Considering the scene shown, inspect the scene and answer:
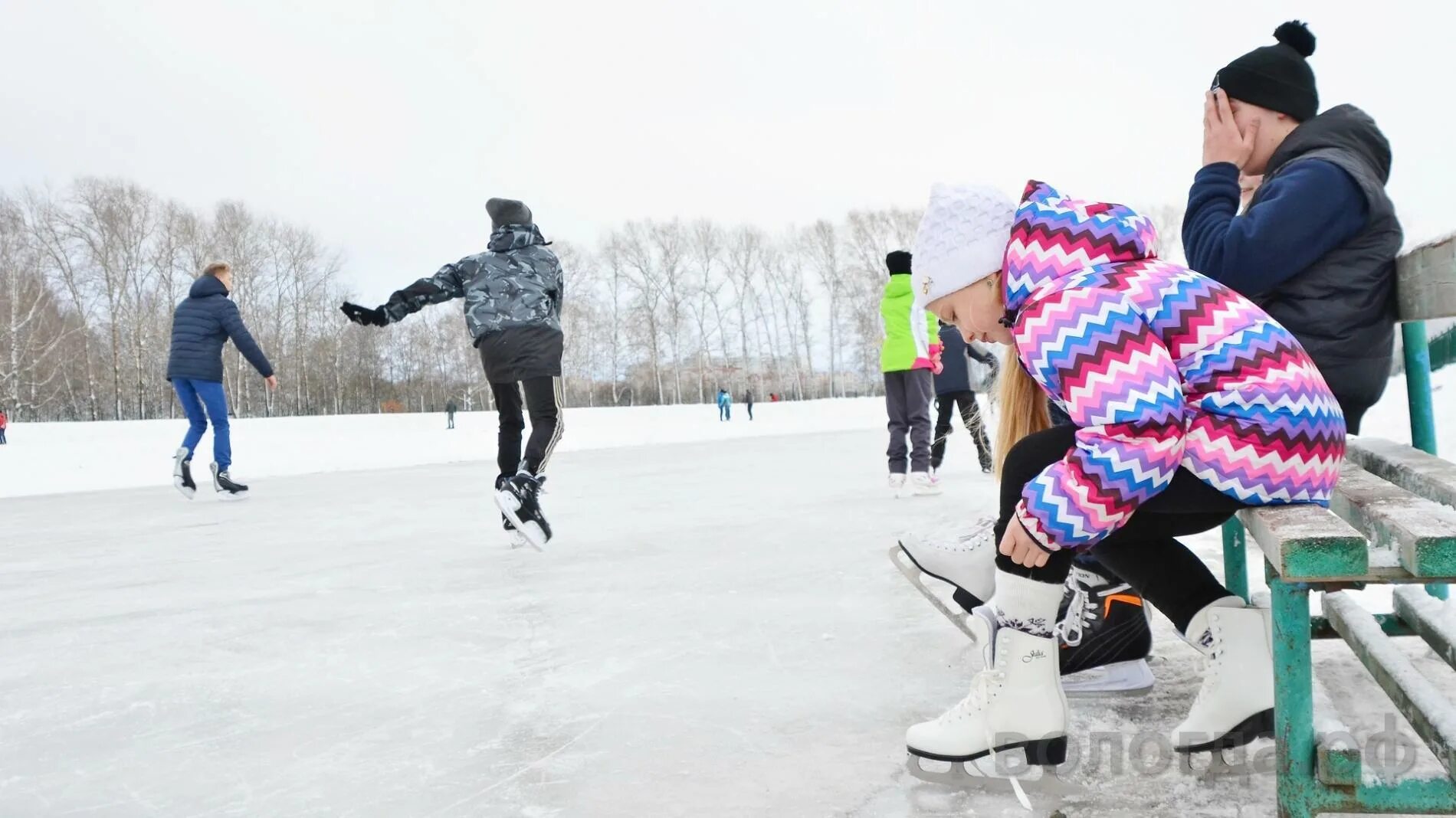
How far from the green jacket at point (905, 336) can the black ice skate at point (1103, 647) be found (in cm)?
364

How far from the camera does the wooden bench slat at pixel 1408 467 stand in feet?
4.58

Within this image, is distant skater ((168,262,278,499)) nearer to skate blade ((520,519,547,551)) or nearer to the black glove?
the black glove

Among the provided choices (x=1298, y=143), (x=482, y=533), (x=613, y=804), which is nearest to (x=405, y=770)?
(x=613, y=804)

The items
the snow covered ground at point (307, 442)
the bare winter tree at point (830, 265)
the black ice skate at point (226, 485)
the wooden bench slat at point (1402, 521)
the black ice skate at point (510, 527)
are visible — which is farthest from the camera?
the bare winter tree at point (830, 265)

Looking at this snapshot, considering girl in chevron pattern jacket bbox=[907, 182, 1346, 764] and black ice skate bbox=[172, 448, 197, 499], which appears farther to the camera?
black ice skate bbox=[172, 448, 197, 499]

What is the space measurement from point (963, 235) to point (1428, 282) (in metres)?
0.76

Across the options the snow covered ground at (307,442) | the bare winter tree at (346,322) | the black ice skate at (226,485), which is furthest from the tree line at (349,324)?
the black ice skate at (226,485)

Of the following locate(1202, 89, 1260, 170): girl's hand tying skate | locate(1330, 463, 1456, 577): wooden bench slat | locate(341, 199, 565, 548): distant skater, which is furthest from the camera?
locate(341, 199, 565, 548): distant skater

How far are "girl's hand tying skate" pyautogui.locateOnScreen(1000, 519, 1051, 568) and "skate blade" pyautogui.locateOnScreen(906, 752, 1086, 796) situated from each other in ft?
1.06

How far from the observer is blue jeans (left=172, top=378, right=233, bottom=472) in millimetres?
6605

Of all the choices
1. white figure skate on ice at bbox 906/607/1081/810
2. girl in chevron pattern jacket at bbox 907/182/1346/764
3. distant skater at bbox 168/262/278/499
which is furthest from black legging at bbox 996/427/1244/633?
distant skater at bbox 168/262/278/499

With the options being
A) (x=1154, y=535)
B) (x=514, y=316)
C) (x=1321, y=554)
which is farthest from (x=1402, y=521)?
A: (x=514, y=316)

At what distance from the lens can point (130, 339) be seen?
39.0m

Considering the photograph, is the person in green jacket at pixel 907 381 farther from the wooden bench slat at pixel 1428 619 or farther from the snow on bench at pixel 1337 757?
the snow on bench at pixel 1337 757
